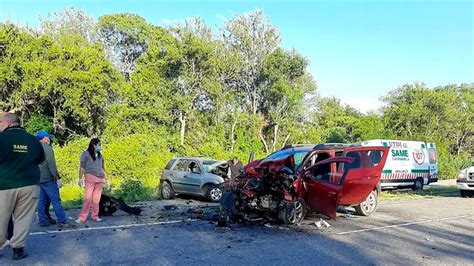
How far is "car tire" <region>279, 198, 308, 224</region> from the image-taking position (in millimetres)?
9898

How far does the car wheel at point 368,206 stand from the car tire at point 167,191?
7.26 m

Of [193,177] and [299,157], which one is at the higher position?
[299,157]

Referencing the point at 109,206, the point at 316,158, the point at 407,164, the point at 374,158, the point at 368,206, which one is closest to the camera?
the point at 109,206

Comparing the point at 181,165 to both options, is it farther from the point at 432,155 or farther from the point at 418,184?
the point at 432,155

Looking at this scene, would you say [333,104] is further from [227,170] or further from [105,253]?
[105,253]

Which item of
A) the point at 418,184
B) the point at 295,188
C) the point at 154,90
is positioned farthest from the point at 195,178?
the point at 154,90

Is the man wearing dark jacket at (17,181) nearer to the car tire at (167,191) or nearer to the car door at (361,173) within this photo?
the car door at (361,173)

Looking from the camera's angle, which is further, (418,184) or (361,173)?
(418,184)

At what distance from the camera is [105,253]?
23.5ft

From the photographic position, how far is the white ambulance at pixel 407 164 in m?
22.1

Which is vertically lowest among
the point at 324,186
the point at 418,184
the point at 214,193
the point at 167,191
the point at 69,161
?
the point at 167,191

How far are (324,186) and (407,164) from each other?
1454cm

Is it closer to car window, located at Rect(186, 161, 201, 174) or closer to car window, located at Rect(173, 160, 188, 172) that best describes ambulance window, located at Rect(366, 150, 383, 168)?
car window, located at Rect(186, 161, 201, 174)

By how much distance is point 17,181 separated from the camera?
6.55m
